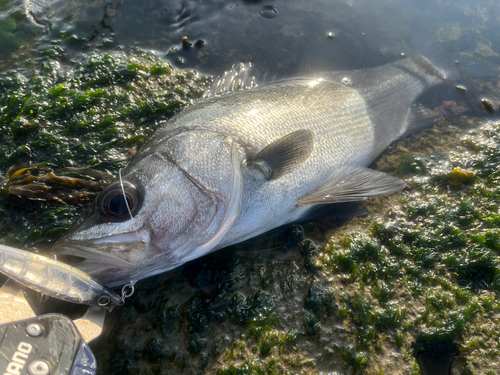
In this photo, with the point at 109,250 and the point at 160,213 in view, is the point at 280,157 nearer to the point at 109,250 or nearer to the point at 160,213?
the point at 160,213

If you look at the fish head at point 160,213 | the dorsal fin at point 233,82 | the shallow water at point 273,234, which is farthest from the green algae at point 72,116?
the fish head at point 160,213

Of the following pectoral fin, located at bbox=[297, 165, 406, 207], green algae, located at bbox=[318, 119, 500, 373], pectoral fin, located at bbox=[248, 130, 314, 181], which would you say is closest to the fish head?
pectoral fin, located at bbox=[248, 130, 314, 181]

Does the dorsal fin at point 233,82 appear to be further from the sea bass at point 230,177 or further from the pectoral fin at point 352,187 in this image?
the pectoral fin at point 352,187

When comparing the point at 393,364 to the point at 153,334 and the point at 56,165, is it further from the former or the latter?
the point at 56,165

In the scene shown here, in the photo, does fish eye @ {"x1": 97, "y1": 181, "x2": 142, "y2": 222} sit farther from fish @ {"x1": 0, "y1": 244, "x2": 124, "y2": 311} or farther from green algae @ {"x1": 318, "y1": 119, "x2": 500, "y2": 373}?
green algae @ {"x1": 318, "y1": 119, "x2": 500, "y2": 373}

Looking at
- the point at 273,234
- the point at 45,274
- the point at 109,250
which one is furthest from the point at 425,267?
the point at 45,274

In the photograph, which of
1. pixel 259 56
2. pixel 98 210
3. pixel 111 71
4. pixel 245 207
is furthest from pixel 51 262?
pixel 259 56
